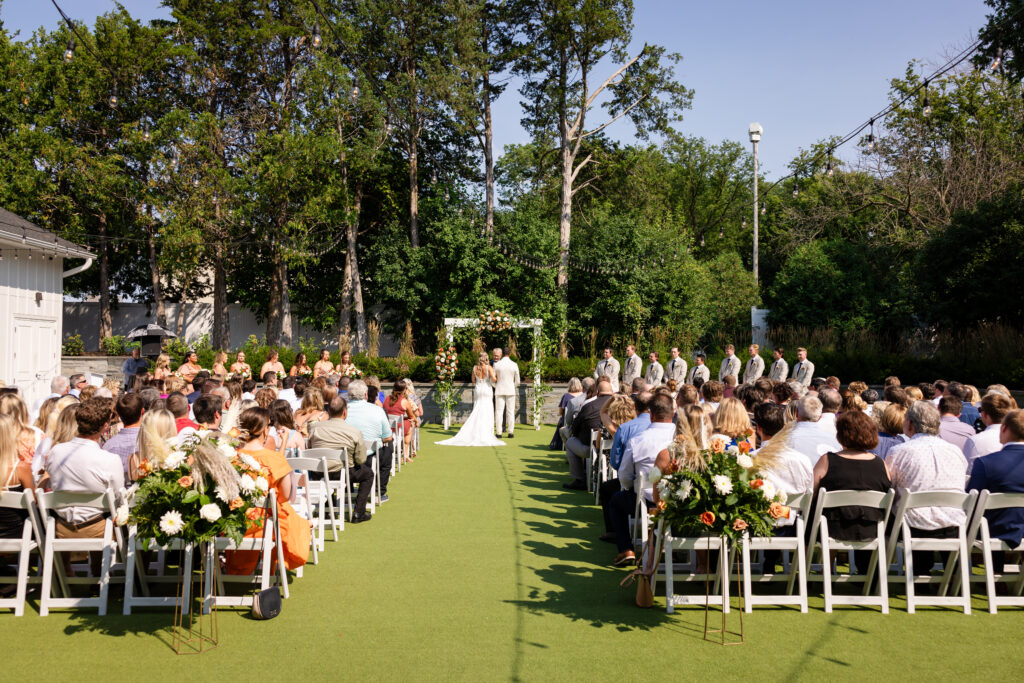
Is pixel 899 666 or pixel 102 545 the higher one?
pixel 102 545

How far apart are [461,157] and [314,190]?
231 inches

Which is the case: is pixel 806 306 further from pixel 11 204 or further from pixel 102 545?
pixel 11 204

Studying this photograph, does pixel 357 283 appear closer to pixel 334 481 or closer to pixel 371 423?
pixel 371 423

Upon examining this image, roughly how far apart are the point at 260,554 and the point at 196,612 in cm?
54

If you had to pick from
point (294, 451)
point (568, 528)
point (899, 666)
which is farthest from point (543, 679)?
point (294, 451)

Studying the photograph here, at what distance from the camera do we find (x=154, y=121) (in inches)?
1057

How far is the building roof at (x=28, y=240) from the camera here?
13.9 metres

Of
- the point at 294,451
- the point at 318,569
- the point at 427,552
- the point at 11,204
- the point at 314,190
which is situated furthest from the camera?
the point at 314,190

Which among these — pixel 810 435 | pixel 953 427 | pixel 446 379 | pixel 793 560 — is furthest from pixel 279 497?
pixel 446 379

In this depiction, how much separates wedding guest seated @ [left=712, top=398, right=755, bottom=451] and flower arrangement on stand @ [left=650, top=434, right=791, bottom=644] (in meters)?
1.21

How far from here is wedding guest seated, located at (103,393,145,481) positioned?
5.68 m

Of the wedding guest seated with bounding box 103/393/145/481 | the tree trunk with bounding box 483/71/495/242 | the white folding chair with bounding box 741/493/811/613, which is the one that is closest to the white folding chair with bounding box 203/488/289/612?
the wedding guest seated with bounding box 103/393/145/481

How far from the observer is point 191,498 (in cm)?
418

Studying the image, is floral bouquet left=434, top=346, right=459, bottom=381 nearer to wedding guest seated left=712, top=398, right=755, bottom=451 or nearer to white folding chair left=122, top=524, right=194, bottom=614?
wedding guest seated left=712, top=398, right=755, bottom=451
